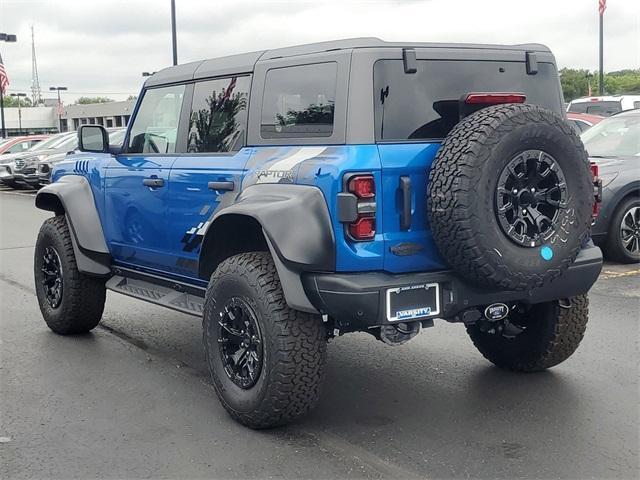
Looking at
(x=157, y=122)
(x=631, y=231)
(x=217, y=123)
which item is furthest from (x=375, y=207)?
(x=631, y=231)

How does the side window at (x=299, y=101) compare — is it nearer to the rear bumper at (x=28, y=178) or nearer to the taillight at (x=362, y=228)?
the taillight at (x=362, y=228)

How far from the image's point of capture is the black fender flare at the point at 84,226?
18.7 feet

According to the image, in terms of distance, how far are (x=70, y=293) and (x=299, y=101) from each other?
270 centimetres

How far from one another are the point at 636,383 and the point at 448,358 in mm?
1198

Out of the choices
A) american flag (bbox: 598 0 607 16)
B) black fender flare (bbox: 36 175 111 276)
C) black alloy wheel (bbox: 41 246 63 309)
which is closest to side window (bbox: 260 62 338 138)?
black fender flare (bbox: 36 175 111 276)

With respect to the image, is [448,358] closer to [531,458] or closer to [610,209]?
[531,458]

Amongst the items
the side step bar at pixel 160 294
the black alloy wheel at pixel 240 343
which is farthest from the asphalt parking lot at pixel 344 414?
the side step bar at pixel 160 294

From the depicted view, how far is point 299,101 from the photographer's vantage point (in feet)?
13.6

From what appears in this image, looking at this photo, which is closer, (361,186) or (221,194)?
(361,186)

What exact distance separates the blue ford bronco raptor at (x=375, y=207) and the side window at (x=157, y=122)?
45 cm

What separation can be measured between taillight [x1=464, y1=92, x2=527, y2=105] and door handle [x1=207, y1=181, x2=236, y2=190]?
136 centimetres

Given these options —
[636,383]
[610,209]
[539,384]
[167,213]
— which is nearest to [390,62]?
[167,213]

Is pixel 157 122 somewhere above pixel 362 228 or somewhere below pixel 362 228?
above

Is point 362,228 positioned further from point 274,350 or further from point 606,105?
point 606,105
